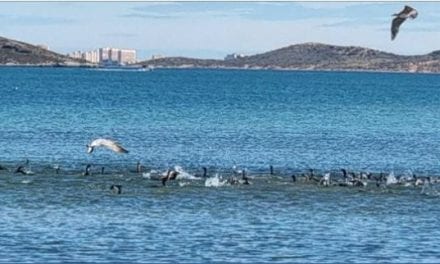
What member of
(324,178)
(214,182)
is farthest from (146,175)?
(324,178)

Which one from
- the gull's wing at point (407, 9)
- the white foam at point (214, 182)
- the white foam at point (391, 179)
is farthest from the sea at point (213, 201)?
the gull's wing at point (407, 9)

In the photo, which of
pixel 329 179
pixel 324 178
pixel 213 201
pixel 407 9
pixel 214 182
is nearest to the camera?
pixel 407 9

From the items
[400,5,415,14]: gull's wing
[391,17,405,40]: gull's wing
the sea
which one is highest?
[400,5,415,14]: gull's wing

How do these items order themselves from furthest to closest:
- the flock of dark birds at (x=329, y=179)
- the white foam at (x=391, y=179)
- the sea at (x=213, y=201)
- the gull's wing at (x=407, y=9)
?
the white foam at (x=391, y=179) < the flock of dark birds at (x=329, y=179) < the sea at (x=213, y=201) < the gull's wing at (x=407, y=9)

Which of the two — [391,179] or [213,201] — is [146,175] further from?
[391,179]

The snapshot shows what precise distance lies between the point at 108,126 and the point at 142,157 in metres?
28.6

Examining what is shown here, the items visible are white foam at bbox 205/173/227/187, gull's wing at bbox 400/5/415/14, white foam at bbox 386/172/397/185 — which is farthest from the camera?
white foam at bbox 386/172/397/185

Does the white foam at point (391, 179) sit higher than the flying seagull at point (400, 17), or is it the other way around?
the flying seagull at point (400, 17)

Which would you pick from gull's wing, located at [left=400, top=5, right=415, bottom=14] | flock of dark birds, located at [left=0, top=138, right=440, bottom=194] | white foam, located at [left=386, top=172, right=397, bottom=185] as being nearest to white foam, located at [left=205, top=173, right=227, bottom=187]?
flock of dark birds, located at [left=0, top=138, right=440, bottom=194]

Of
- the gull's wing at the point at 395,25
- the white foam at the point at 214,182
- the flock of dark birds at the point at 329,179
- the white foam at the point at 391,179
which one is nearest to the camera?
the gull's wing at the point at 395,25

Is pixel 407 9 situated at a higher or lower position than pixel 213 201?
higher

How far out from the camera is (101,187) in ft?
128

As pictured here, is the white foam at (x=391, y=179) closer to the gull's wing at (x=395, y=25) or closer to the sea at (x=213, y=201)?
the sea at (x=213, y=201)

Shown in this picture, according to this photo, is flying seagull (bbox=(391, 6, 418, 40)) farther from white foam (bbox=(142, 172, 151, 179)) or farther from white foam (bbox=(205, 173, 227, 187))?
white foam (bbox=(142, 172, 151, 179))
